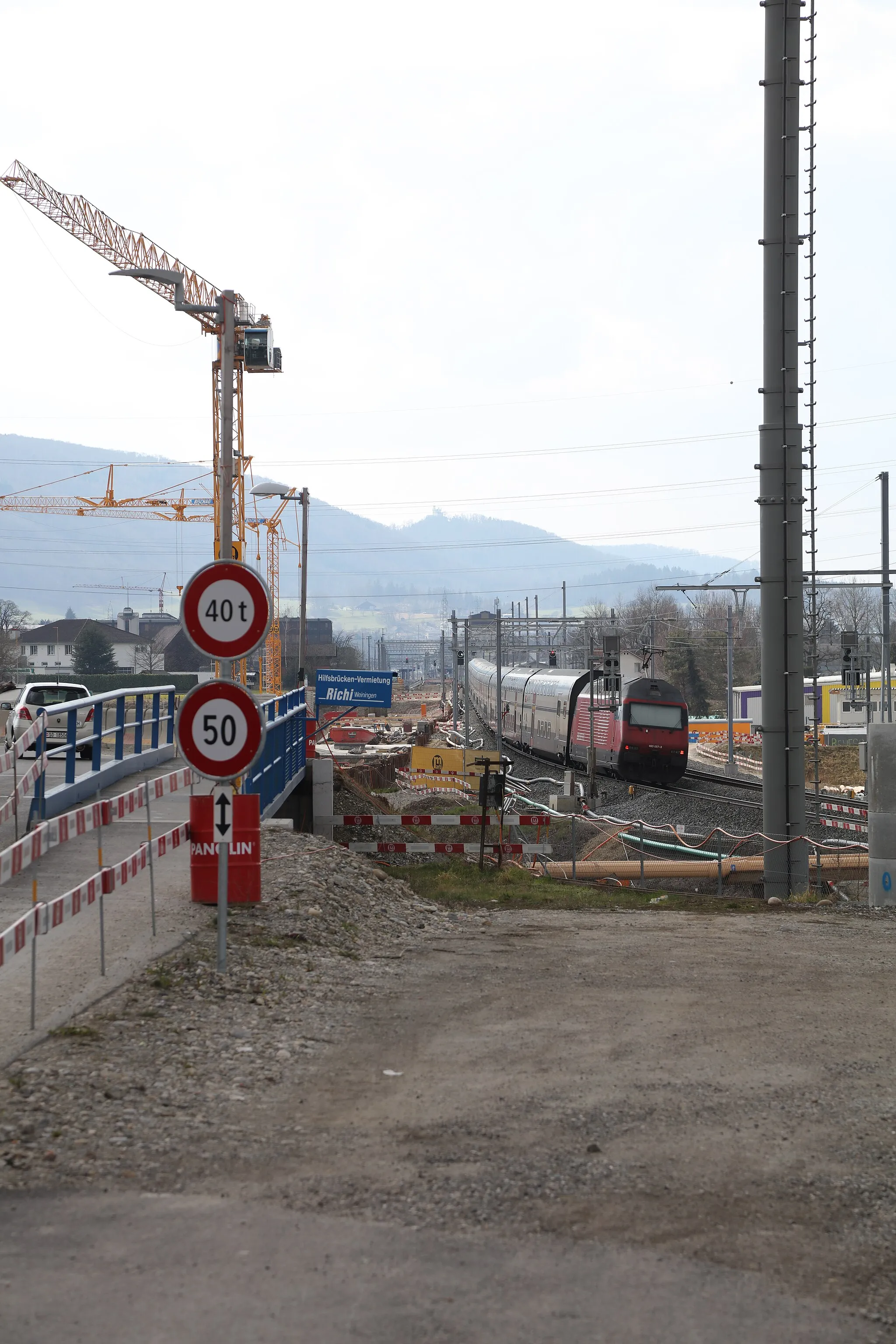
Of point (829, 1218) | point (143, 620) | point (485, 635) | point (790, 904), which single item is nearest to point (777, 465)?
point (790, 904)

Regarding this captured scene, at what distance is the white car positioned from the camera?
59.7 feet

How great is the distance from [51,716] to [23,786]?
14.4ft

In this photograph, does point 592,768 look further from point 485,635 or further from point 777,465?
point 485,635

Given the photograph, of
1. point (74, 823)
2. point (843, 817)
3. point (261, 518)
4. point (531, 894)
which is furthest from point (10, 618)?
point (74, 823)

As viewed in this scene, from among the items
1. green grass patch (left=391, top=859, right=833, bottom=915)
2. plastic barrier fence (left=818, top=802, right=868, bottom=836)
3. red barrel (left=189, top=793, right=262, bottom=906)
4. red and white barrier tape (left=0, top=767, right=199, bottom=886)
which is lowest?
plastic barrier fence (left=818, top=802, right=868, bottom=836)

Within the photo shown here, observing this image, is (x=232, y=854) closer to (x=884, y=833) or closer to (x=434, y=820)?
(x=434, y=820)

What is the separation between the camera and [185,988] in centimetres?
793

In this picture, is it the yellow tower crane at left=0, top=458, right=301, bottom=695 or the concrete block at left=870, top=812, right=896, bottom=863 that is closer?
the concrete block at left=870, top=812, right=896, bottom=863

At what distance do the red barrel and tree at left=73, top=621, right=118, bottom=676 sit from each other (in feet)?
330

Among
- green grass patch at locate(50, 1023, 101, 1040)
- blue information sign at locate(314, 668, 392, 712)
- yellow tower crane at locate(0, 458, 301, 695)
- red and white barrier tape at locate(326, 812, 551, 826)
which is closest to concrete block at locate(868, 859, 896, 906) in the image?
red and white barrier tape at locate(326, 812, 551, 826)

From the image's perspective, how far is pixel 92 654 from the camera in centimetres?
10944

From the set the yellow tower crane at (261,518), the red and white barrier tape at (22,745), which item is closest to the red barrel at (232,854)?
the red and white barrier tape at (22,745)

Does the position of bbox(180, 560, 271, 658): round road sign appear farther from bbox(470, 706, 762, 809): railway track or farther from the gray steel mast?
bbox(470, 706, 762, 809): railway track

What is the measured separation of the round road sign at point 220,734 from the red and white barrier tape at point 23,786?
10.1 ft
